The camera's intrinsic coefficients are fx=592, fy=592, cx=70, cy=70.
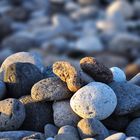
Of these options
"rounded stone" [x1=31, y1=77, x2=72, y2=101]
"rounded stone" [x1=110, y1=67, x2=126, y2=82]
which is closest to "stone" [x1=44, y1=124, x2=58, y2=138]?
"rounded stone" [x1=31, y1=77, x2=72, y2=101]

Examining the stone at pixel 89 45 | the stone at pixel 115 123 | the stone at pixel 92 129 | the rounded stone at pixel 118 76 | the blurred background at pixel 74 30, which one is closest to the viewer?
the stone at pixel 92 129

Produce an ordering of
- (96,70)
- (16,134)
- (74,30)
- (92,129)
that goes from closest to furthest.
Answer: (92,129) < (16,134) < (96,70) < (74,30)

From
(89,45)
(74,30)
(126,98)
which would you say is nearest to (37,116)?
(126,98)

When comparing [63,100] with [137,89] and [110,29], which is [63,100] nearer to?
[137,89]

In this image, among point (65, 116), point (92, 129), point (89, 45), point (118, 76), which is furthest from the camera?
point (89, 45)

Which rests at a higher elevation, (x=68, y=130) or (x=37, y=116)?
(x=37, y=116)

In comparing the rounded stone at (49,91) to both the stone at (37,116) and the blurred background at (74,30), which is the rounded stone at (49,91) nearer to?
the stone at (37,116)

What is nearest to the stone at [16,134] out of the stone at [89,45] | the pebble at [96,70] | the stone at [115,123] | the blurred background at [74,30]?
the stone at [115,123]

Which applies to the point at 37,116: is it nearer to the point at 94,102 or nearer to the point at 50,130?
the point at 50,130

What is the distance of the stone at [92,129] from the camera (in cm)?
407

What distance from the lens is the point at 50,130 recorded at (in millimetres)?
4281

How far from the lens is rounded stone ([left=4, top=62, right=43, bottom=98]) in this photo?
4684 mm

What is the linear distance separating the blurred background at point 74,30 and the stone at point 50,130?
9.97 meters

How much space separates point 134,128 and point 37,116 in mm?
741
